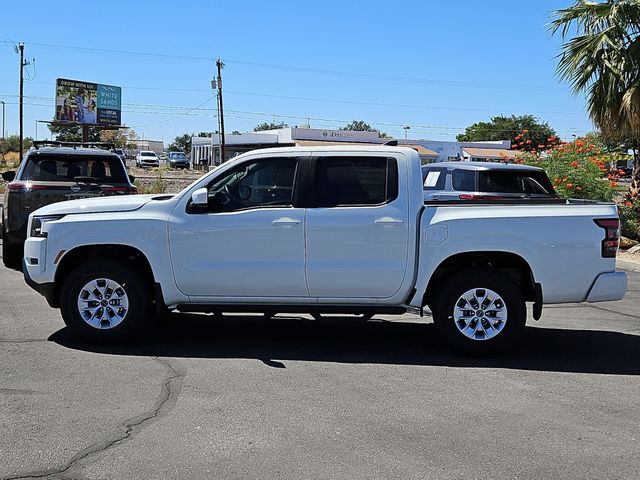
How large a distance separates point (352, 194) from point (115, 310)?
102 inches

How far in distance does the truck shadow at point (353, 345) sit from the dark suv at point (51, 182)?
3134 mm

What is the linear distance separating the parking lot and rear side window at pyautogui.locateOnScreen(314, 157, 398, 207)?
1499 millimetres

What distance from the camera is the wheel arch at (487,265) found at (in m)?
7.12

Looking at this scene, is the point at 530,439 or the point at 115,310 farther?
the point at 115,310

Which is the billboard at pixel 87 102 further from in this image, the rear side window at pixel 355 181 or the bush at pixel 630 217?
the rear side window at pixel 355 181

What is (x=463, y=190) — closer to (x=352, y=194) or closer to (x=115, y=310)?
(x=352, y=194)

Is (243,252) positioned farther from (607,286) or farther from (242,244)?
(607,286)

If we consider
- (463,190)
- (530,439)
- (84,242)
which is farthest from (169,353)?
(463,190)

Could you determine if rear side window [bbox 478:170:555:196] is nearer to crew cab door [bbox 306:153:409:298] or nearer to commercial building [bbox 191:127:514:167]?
crew cab door [bbox 306:153:409:298]

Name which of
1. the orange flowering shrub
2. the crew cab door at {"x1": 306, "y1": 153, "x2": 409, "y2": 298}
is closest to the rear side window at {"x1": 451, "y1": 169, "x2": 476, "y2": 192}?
the orange flowering shrub

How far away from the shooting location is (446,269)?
7.23 metres

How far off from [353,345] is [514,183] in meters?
6.54

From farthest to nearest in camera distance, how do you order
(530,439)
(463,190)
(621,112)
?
(621,112) < (463,190) < (530,439)

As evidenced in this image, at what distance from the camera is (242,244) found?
7.13m
